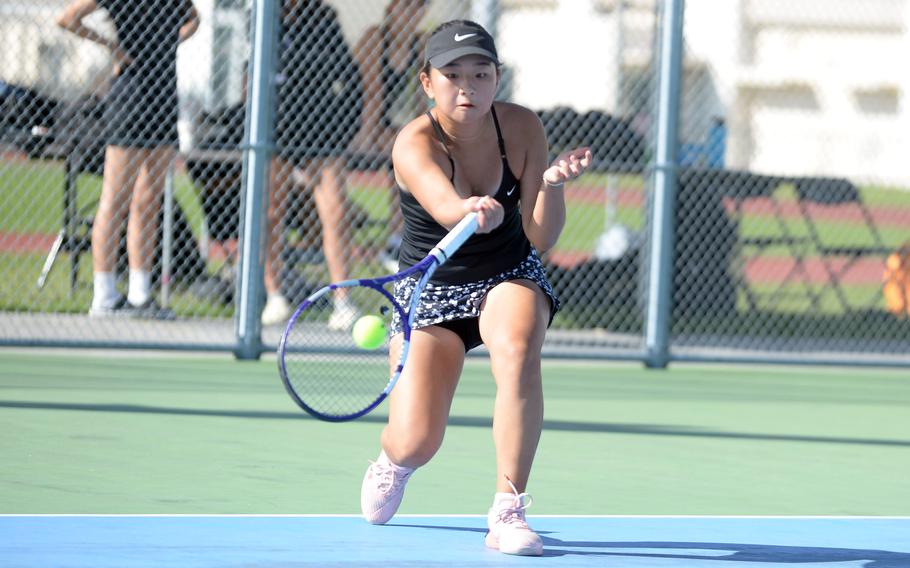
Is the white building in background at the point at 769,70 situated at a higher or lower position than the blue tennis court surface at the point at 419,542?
higher

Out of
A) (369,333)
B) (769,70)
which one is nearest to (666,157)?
(369,333)

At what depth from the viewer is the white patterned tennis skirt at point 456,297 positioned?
4.71 m

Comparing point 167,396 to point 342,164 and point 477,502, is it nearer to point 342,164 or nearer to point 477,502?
point 342,164

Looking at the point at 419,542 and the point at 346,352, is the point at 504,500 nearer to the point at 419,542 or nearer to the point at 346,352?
the point at 419,542

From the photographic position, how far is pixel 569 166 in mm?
4387

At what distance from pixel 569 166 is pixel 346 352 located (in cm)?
400

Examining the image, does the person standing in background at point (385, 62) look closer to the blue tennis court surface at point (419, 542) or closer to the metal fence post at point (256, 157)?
the metal fence post at point (256, 157)

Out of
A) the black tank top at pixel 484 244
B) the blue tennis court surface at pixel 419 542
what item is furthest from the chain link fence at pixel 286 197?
the blue tennis court surface at pixel 419 542

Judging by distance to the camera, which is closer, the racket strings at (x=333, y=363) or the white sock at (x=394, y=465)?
the white sock at (x=394, y=465)

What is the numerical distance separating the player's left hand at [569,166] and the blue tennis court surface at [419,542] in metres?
1.00

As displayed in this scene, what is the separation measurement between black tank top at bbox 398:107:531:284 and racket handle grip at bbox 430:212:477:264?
1.32ft

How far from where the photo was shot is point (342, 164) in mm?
9102

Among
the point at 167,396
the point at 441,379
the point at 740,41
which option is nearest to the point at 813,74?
the point at 740,41

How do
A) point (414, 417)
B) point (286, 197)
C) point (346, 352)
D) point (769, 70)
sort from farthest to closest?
point (769, 70) → point (286, 197) → point (346, 352) → point (414, 417)
